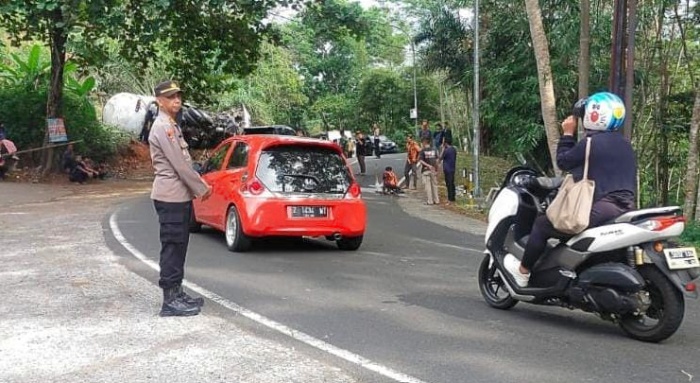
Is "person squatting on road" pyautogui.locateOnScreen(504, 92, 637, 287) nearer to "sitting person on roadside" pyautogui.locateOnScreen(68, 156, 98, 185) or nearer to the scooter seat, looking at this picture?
the scooter seat

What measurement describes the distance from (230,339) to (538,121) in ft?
61.3

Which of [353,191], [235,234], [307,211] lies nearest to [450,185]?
[353,191]

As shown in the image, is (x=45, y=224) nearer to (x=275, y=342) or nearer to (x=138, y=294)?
(x=138, y=294)

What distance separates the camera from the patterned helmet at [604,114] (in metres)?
5.89

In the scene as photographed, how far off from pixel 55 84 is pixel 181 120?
901 cm

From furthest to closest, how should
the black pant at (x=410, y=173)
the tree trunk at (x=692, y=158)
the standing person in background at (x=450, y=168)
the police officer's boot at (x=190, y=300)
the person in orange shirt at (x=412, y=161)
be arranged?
the black pant at (x=410, y=173)
the person in orange shirt at (x=412, y=161)
the standing person in background at (x=450, y=168)
the tree trunk at (x=692, y=158)
the police officer's boot at (x=190, y=300)

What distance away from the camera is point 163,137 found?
248 inches

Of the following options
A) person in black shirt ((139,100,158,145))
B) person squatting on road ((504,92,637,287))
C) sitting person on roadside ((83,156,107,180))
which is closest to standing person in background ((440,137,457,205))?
sitting person on roadside ((83,156,107,180))

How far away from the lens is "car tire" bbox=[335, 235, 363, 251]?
10351mm

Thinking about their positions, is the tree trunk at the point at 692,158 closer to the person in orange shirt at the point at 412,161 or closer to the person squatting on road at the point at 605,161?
the person in orange shirt at the point at 412,161

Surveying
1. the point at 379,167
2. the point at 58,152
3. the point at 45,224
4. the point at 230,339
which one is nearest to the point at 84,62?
the point at 58,152

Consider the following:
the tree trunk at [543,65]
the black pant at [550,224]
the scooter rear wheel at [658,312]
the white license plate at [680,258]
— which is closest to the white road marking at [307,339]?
the black pant at [550,224]

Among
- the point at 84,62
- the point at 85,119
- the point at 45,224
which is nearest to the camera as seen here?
the point at 45,224

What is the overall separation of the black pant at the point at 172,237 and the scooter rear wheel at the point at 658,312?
372cm
